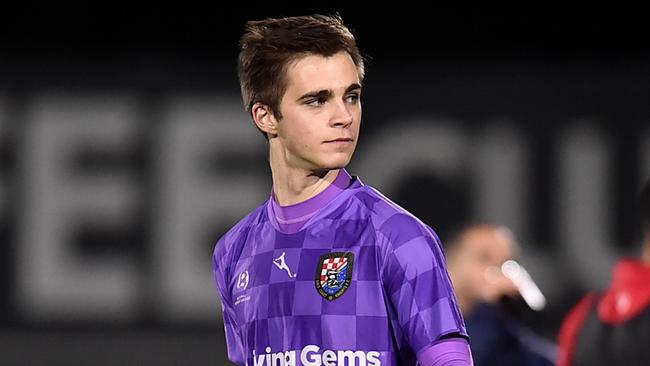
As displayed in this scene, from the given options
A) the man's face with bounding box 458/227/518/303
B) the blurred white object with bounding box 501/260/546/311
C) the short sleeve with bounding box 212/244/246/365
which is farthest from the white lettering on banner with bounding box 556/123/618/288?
the short sleeve with bounding box 212/244/246/365

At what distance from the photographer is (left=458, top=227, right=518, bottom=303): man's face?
4.61 meters

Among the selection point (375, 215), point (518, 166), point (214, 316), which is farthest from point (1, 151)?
point (375, 215)

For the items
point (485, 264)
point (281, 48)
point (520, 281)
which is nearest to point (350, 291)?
point (281, 48)

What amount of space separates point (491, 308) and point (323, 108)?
82.1 inches

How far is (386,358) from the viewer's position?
2494 millimetres

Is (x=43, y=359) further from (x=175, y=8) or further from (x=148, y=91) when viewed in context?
(x=175, y=8)

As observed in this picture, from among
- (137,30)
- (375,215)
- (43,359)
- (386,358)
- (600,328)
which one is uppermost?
(137,30)

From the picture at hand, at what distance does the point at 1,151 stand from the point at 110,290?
89 centimetres

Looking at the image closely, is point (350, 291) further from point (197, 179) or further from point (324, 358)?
point (197, 179)

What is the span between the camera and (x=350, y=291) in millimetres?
2521

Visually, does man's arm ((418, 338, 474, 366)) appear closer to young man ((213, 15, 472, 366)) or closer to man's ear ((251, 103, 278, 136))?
young man ((213, 15, 472, 366))

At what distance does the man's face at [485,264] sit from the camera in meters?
4.61

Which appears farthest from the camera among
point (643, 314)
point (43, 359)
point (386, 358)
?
point (43, 359)

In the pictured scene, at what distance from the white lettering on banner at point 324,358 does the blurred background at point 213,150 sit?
3873 millimetres
